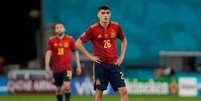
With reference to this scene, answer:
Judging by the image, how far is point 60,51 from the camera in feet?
54.5

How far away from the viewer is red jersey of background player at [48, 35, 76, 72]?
652 inches

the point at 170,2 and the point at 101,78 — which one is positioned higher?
the point at 170,2

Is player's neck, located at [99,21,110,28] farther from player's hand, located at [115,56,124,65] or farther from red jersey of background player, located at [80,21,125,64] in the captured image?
player's hand, located at [115,56,124,65]

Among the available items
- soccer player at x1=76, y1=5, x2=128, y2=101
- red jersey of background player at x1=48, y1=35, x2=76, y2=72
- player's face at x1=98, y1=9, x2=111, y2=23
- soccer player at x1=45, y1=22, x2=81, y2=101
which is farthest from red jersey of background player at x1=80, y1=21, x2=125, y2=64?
red jersey of background player at x1=48, y1=35, x2=76, y2=72

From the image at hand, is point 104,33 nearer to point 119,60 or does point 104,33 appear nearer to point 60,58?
point 119,60

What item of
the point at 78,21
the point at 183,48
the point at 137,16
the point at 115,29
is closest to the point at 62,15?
the point at 78,21

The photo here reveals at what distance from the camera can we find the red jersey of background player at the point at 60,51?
16.6 metres

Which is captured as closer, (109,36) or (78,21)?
(109,36)

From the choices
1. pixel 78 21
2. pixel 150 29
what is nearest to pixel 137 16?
pixel 150 29

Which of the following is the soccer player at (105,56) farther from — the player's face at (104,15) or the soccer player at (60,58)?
the soccer player at (60,58)

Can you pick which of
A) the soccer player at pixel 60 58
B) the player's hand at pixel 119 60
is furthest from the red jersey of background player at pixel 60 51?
the player's hand at pixel 119 60

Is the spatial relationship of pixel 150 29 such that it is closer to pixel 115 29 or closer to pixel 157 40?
pixel 157 40

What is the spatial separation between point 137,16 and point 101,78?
18.8 m

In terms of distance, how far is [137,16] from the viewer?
Answer: 104 ft
